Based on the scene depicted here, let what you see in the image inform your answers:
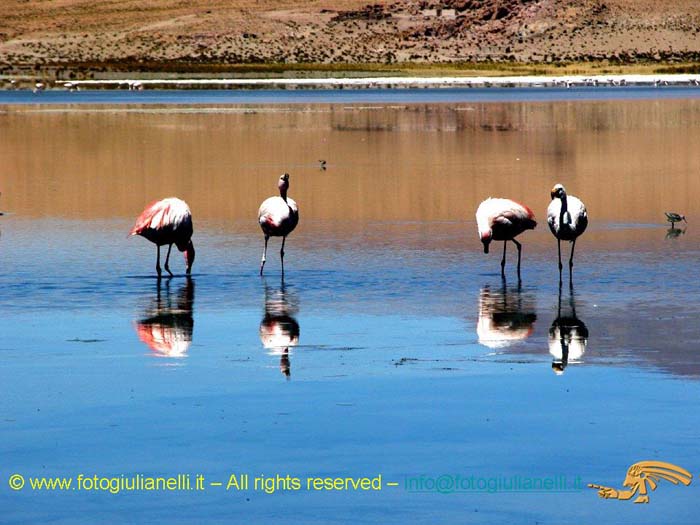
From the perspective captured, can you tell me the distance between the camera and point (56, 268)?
661 inches

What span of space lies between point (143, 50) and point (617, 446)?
166471 millimetres

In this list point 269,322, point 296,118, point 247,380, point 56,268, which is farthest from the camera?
point 296,118

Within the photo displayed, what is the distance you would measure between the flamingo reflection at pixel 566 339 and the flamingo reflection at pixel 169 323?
9.42 feet

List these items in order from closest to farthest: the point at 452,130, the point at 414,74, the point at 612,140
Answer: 1. the point at 612,140
2. the point at 452,130
3. the point at 414,74

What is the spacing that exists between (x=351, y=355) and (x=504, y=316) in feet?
7.38

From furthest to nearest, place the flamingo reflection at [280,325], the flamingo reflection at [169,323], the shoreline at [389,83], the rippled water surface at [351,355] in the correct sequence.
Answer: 1. the shoreline at [389,83]
2. the flamingo reflection at [169,323]
3. the flamingo reflection at [280,325]
4. the rippled water surface at [351,355]

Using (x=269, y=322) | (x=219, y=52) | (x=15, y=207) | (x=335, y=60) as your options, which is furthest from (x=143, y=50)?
(x=269, y=322)

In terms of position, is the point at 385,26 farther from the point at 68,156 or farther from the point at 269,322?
the point at 269,322

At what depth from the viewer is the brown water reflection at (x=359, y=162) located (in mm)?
24484

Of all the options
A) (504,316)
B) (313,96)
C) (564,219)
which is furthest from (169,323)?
(313,96)

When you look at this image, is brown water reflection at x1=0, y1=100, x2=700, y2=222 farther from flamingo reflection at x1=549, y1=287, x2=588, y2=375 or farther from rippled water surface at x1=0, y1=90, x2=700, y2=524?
flamingo reflection at x1=549, y1=287, x2=588, y2=375

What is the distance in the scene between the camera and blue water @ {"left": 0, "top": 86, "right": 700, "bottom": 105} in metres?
77.4

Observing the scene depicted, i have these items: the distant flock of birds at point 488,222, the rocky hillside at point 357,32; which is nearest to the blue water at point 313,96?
the distant flock of birds at point 488,222

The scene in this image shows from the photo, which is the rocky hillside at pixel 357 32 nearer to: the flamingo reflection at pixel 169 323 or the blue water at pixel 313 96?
the blue water at pixel 313 96
